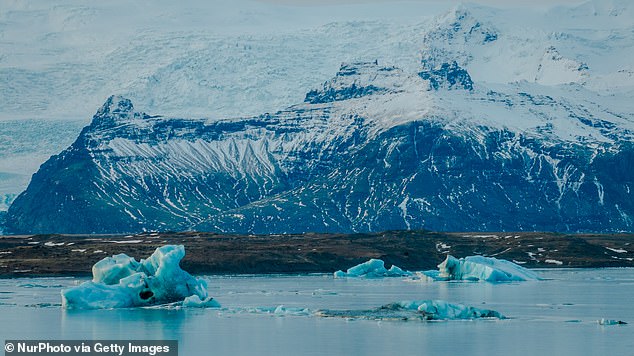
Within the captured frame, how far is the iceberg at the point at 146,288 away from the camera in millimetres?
121750

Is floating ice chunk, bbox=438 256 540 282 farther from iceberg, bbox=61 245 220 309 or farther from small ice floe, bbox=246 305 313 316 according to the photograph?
small ice floe, bbox=246 305 313 316

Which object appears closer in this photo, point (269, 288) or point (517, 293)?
point (517, 293)

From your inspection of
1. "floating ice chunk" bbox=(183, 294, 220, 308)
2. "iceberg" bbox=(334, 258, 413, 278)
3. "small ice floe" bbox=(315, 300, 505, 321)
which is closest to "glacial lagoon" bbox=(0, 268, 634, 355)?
"floating ice chunk" bbox=(183, 294, 220, 308)

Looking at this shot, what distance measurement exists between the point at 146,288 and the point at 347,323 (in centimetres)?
2273

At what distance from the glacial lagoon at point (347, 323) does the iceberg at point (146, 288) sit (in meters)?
1.53

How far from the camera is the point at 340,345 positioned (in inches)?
3725

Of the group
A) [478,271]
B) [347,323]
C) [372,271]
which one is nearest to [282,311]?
[347,323]

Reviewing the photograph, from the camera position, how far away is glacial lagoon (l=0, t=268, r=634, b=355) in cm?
9419

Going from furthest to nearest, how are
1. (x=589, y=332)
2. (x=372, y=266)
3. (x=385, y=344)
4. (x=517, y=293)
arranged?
(x=372, y=266) → (x=517, y=293) → (x=589, y=332) → (x=385, y=344)

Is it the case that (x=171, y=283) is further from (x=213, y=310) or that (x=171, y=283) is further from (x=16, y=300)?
(x=16, y=300)

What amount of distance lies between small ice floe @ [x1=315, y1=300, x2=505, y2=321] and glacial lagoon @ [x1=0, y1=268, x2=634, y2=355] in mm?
1247

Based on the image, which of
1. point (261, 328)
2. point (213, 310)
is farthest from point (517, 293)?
point (261, 328)

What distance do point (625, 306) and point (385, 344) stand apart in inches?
1420

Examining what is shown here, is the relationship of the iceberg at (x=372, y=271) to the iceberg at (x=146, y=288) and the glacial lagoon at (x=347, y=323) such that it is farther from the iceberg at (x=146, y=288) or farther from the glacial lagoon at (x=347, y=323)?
the iceberg at (x=146, y=288)
